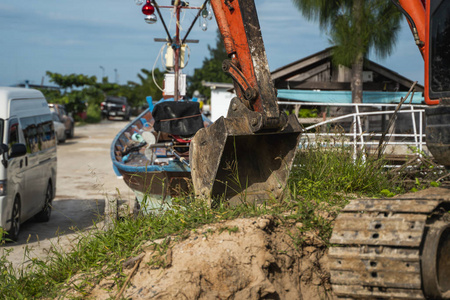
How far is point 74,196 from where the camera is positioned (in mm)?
12844

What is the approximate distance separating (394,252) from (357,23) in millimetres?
14255

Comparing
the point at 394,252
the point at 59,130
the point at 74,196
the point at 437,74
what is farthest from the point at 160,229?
the point at 59,130

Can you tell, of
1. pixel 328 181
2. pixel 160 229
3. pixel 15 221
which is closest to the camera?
pixel 160 229

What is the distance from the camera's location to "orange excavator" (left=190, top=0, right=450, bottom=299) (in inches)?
137

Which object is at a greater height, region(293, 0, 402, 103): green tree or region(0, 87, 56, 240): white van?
region(293, 0, 402, 103): green tree

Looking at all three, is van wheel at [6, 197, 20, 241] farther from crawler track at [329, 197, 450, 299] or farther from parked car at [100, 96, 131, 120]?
parked car at [100, 96, 131, 120]

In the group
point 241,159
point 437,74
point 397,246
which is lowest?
point 397,246

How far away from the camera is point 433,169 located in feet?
22.5

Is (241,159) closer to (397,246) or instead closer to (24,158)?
(397,246)

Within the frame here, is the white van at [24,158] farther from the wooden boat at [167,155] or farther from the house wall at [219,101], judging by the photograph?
the house wall at [219,101]

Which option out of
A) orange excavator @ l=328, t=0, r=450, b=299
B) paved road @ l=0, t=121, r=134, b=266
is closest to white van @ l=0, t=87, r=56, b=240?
paved road @ l=0, t=121, r=134, b=266

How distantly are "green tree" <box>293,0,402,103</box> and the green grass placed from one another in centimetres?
1176

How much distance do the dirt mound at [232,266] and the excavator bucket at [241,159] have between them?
82cm

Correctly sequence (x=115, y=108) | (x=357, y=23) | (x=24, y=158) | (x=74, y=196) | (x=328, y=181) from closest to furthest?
(x=328, y=181) < (x=24, y=158) < (x=74, y=196) < (x=357, y=23) < (x=115, y=108)
